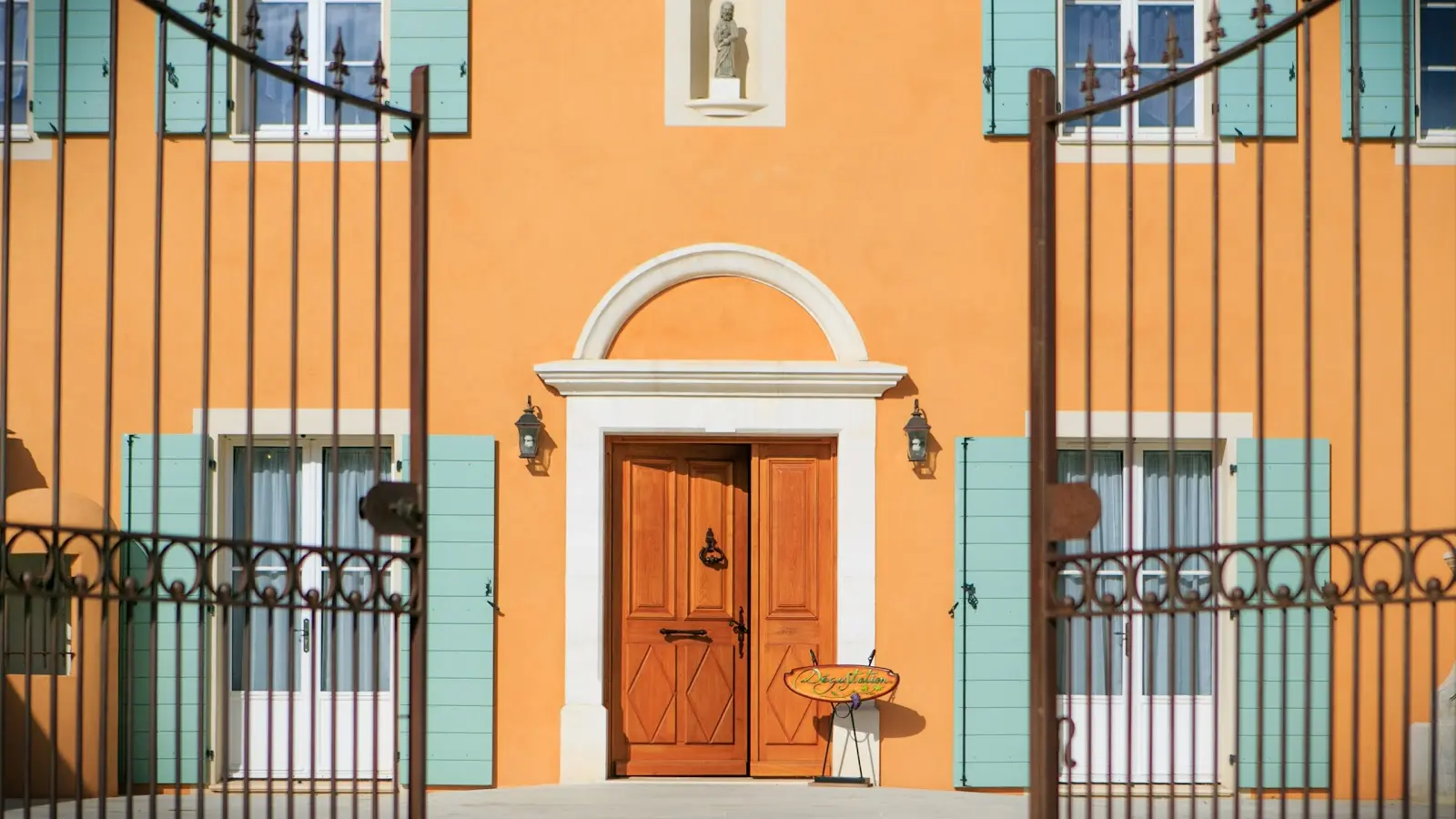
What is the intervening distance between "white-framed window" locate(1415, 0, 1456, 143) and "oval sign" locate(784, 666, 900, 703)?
4.09m

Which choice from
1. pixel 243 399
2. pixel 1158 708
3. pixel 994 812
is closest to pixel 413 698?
pixel 994 812

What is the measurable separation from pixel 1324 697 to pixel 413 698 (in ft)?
19.1

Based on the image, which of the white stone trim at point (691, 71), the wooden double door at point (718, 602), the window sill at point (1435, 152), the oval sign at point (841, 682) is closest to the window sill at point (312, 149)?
the white stone trim at point (691, 71)

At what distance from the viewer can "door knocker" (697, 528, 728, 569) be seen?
9.52 m

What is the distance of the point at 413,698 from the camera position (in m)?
5.07

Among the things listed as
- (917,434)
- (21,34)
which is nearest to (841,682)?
(917,434)

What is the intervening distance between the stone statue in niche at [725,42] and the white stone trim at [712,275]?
0.95 m

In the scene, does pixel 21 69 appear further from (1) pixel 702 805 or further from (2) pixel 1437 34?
(2) pixel 1437 34

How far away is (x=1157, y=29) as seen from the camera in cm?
956

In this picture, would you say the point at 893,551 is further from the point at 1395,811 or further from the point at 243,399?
the point at 243,399

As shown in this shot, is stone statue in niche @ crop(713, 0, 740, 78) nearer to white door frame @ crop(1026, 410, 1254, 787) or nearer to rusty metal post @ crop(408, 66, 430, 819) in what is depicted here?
white door frame @ crop(1026, 410, 1254, 787)

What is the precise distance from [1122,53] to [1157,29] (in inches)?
11.9

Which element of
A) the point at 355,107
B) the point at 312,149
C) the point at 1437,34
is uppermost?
the point at 1437,34

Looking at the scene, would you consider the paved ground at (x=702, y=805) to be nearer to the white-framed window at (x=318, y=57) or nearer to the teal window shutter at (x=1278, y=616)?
the teal window shutter at (x=1278, y=616)
